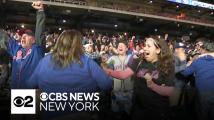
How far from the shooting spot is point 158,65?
13.1ft

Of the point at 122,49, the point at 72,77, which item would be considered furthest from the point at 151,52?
the point at 122,49

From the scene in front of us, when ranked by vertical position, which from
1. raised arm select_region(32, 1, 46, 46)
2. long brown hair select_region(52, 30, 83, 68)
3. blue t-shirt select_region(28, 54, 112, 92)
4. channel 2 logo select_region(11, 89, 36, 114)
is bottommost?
channel 2 logo select_region(11, 89, 36, 114)

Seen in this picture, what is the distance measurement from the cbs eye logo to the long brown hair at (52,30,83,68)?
2.10ft

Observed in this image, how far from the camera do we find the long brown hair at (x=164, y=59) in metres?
3.96

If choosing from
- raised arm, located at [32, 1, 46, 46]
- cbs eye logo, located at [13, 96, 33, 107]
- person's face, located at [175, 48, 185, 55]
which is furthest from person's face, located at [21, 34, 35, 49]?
person's face, located at [175, 48, 185, 55]

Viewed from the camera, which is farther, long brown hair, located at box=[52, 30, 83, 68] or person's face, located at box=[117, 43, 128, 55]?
person's face, located at box=[117, 43, 128, 55]

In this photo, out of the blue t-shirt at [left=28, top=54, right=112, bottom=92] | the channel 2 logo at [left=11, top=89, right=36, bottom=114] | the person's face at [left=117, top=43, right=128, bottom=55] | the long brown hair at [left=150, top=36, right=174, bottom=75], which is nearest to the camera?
the blue t-shirt at [left=28, top=54, right=112, bottom=92]

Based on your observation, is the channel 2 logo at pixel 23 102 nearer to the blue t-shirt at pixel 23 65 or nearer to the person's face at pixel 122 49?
the blue t-shirt at pixel 23 65

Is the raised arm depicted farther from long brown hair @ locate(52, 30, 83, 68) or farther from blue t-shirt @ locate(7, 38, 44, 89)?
long brown hair @ locate(52, 30, 83, 68)

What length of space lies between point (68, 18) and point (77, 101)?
31038 millimetres

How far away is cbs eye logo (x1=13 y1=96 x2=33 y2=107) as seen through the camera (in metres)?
3.88

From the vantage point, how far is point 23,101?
3965 mm

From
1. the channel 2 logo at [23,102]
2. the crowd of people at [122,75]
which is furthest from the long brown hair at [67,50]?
the channel 2 logo at [23,102]

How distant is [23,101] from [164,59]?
145 cm
